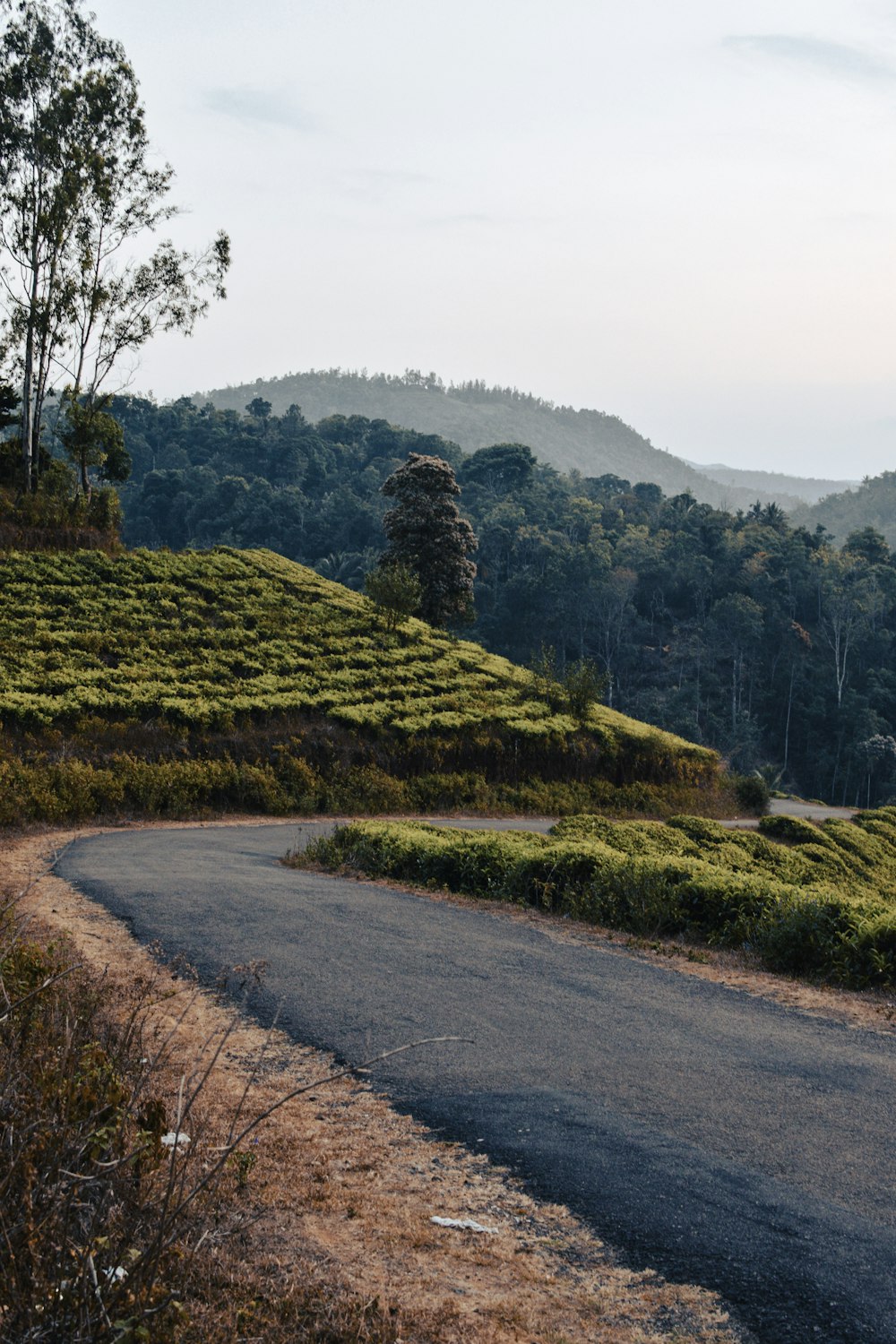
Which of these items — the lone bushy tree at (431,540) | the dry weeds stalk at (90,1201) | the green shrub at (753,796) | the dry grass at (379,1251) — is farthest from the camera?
the lone bushy tree at (431,540)

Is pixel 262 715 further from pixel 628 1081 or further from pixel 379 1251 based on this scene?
pixel 379 1251

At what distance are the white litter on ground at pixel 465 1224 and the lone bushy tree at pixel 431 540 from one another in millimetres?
39641

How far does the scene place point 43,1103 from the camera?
406cm

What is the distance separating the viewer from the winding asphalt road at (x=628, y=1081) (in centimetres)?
433

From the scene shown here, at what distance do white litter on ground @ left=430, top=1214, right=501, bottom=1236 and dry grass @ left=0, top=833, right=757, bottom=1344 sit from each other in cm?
4

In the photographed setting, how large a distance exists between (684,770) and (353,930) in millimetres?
24434

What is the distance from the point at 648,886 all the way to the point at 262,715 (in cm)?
1585

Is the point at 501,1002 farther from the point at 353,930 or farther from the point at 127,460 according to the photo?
the point at 127,460

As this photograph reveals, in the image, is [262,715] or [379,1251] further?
[262,715]

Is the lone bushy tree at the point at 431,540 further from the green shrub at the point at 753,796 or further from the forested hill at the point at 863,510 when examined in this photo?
the forested hill at the point at 863,510

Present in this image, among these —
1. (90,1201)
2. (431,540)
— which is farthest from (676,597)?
(90,1201)

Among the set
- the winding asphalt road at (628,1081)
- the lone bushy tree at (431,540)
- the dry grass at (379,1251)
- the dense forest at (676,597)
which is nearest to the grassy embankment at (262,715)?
the lone bushy tree at (431,540)

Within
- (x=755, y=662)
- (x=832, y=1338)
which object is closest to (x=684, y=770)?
(x=832, y=1338)

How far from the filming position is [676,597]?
9050 centimetres
